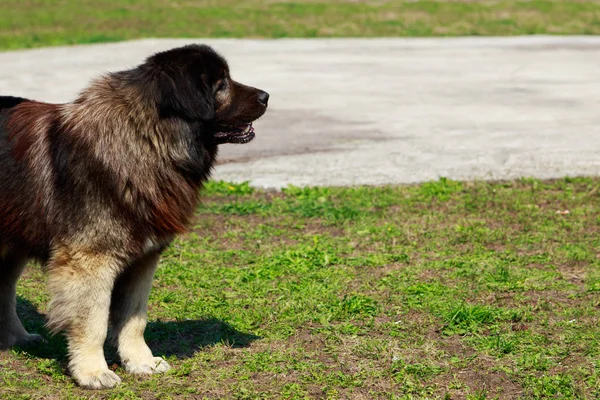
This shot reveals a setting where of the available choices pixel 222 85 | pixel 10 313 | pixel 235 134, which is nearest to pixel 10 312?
pixel 10 313

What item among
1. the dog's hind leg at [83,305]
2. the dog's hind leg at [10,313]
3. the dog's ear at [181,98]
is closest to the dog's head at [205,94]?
the dog's ear at [181,98]

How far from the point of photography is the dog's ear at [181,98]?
16.6 ft

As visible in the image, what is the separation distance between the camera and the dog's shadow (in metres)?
5.84

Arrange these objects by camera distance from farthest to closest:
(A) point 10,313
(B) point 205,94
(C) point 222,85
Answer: (A) point 10,313 → (C) point 222,85 → (B) point 205,94

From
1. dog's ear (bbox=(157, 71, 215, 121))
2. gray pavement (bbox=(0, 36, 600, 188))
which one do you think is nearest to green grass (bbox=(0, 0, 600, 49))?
gray pavement (bbox=(0, 36, 600, 188))

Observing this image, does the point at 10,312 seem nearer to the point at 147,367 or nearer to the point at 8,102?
the point at 147,367

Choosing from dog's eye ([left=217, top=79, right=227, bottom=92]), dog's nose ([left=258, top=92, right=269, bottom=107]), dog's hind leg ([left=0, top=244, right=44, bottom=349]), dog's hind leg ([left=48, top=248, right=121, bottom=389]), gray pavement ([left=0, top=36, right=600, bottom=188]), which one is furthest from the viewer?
gray pavement ([left=0, top=36, right=600, bottom=188])

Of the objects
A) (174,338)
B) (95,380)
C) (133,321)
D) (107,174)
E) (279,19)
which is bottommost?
(174,338)

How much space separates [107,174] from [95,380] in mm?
1142

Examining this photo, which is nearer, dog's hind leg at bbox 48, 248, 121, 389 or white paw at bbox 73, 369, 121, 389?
dog's hind leg at bbox 48, 248, 121, 389

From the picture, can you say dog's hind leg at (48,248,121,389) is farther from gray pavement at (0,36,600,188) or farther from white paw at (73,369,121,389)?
gray pavement at (0,36,600,188)

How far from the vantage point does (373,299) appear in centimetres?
670

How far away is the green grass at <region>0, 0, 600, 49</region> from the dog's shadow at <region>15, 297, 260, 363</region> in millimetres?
15919

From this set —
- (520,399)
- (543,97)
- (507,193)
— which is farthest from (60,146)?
(543,97)
